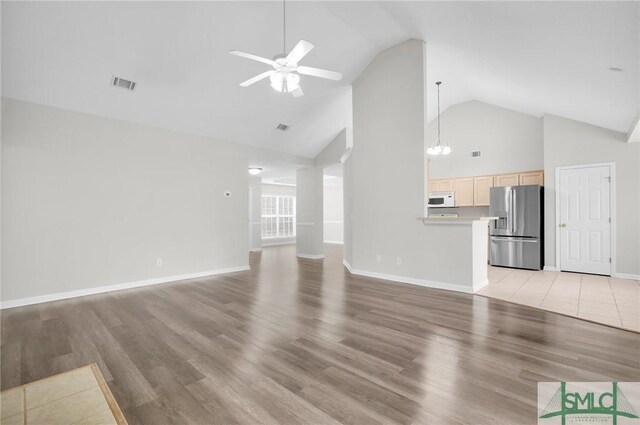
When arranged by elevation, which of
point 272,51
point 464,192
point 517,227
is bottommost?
point 517,227

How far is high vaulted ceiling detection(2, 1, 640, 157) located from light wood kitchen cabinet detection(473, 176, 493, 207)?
5.92 feet

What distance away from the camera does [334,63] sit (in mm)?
4879

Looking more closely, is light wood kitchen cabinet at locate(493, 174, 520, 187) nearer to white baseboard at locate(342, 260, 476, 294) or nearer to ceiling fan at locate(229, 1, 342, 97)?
white baseboard at locate(342, 260, 476, 294)

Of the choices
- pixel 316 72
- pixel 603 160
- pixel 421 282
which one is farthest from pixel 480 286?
pixel 316 72

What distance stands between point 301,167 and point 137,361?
5988 mm

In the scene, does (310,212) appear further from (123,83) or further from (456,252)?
A: (123,83)

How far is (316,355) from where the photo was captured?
2.28 m

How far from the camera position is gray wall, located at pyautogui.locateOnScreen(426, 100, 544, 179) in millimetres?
6289

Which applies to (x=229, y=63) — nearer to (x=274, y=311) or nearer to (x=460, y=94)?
(x=274, y=311)

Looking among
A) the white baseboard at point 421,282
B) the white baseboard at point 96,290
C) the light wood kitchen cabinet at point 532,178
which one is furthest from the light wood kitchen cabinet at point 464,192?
the white baseboard at point 96,290

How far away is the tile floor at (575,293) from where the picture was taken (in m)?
3.17

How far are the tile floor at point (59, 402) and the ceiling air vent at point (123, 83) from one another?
141 inches

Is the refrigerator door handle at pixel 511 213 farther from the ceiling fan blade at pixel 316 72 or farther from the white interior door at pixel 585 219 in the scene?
the ceiling fan blade at pixel 316 72

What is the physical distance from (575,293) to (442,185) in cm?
393
